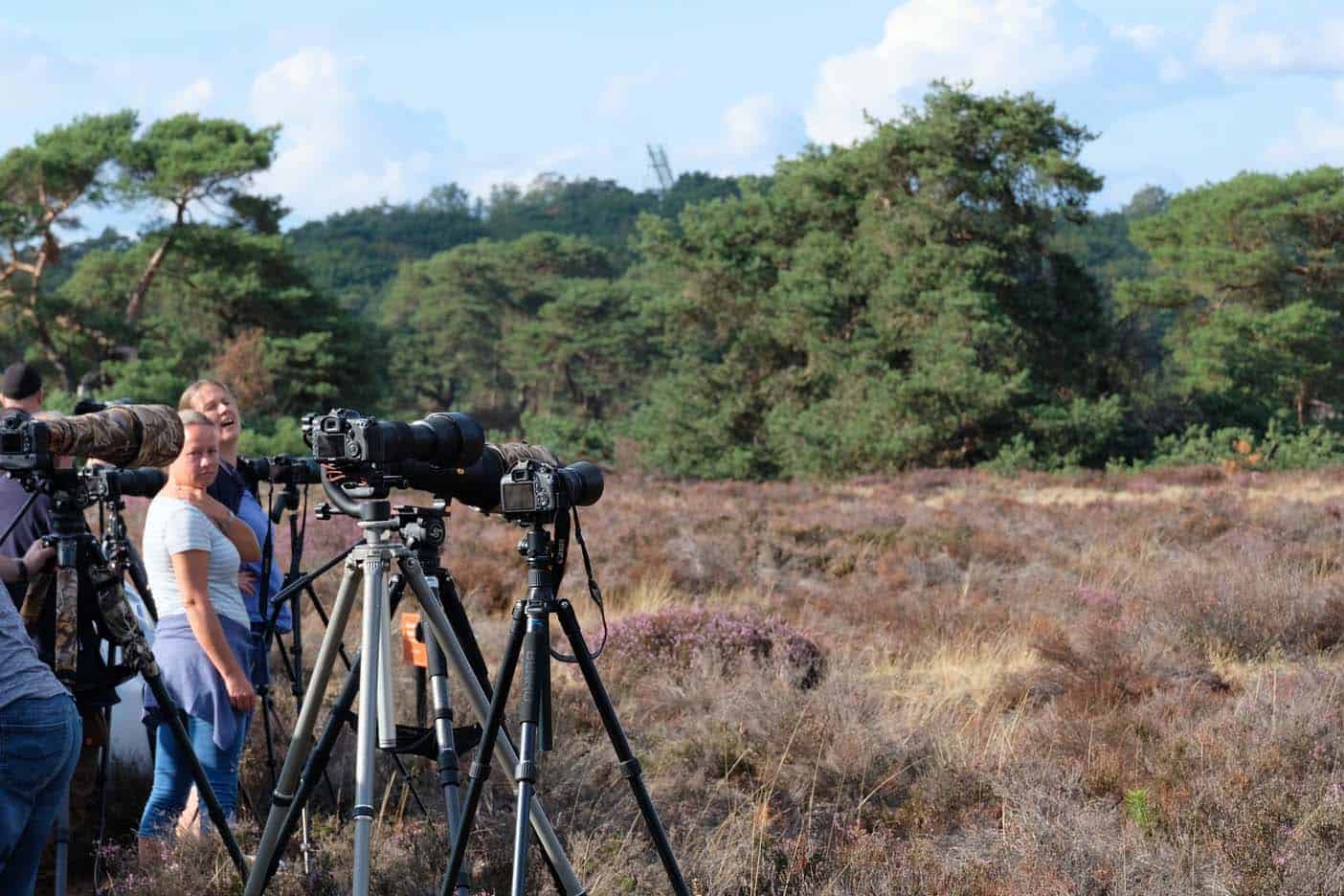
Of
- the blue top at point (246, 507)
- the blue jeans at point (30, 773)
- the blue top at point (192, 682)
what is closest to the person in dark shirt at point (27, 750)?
the blue jeans at point (30, 773)

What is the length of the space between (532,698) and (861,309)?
1044 inches

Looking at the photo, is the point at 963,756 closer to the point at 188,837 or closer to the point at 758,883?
the point at 758,883

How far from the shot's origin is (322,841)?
390 cm

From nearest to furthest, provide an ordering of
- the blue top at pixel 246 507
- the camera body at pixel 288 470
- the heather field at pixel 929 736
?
the heather field at pixel 929 736, the camera body at pixel 288 470, the blue top at pixel 246 507

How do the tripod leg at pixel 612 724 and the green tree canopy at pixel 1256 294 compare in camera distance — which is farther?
the green tree canopy at pixel 1256 294

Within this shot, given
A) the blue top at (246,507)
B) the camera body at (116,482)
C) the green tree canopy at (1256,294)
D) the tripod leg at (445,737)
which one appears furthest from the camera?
the green tree canopy at (1256,294)

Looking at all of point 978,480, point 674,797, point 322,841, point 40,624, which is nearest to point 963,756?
point 674,797

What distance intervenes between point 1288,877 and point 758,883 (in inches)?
61.6

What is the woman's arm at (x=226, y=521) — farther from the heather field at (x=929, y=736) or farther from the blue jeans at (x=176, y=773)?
the heather field at (x=929, y=736)

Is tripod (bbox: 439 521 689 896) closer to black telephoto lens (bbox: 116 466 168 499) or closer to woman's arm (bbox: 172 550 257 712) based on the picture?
woman's arm (bbox: 172 550 257 712)

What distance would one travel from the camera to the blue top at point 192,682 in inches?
150

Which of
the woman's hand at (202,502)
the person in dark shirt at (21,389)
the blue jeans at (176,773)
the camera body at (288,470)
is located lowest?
the blue jeans at (176,773)

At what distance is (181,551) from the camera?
3.72m

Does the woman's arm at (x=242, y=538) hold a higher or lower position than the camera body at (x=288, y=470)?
lower
